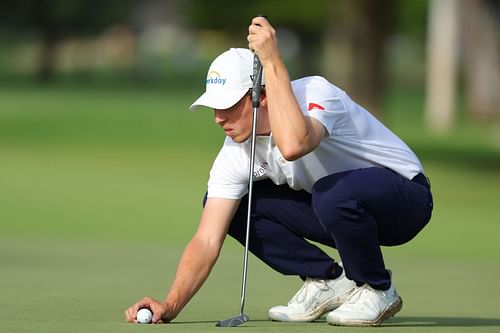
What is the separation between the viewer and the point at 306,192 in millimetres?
7145

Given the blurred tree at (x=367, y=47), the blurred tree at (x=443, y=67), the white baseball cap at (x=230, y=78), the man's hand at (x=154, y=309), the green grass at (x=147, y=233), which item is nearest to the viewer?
the white baseball cap at (x=230, y=78)

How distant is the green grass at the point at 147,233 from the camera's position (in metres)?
7.42

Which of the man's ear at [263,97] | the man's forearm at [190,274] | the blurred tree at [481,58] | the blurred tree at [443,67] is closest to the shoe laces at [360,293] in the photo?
the man's forearm at [190,274]

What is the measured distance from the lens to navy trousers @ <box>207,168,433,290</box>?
660cm

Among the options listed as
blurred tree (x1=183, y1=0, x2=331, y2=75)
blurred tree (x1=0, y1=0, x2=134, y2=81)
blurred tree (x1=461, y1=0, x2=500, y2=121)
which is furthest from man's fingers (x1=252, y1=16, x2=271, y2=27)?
blurred tree (x1=183, y1=0, x2=331, y2=75)

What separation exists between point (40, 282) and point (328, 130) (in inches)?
116

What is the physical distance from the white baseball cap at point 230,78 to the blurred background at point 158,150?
1334 mm

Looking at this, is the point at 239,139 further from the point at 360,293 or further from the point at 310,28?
the point at 310,28

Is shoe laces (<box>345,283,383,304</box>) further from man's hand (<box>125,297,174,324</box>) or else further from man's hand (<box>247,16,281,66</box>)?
man's hand (<box>247,16,281,66</box>)

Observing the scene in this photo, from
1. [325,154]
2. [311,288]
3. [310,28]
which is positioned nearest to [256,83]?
[325,154]

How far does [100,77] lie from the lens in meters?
65.8

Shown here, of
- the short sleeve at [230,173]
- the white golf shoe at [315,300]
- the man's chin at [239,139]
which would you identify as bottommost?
the white golf shoe at [315,300]

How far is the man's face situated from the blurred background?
1.20 metres

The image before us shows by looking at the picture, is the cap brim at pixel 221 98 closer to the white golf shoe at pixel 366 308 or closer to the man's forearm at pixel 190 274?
the man's forearm at pixel 190 274
